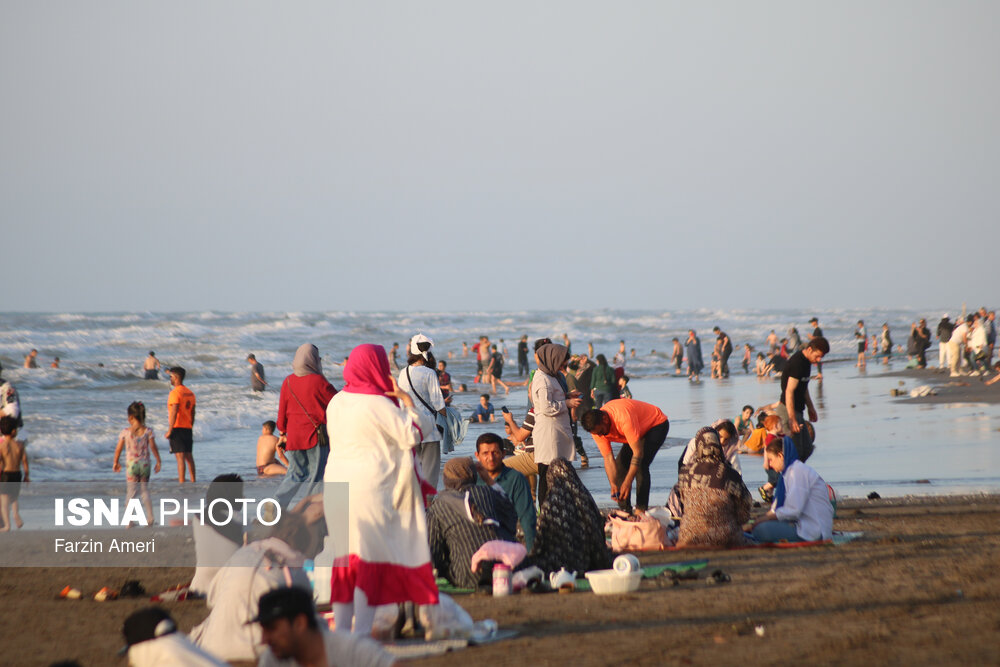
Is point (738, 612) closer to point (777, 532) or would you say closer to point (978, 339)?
point (777, 532)

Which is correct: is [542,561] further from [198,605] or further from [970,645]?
[970,645]

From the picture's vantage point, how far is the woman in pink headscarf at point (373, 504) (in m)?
4.91

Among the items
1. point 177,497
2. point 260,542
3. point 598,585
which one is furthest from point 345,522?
point 177,497

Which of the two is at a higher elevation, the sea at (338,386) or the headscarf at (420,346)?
the headscarf at (420,346)

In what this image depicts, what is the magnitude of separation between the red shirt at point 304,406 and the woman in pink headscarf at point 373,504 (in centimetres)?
319

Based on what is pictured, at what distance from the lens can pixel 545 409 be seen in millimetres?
8094

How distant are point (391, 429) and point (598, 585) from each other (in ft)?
6.76

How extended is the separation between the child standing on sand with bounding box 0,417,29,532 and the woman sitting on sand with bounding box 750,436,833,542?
21.7 feet

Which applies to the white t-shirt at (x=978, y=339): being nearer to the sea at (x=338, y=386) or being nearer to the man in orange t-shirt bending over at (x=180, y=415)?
the sea at (x=338, y=386)

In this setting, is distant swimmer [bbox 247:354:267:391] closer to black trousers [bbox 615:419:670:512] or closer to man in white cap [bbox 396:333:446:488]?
man in white cap [bbox 396:333:446:488]

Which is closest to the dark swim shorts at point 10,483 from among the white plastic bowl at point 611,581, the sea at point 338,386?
the sea at point 338,386

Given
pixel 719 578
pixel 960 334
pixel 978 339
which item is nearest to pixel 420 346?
pixel 719 578

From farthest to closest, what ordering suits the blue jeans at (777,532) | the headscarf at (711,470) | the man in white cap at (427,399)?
the man in white cap at (427,399), the blue jeans at (777,532), the headscarf at (711,470)

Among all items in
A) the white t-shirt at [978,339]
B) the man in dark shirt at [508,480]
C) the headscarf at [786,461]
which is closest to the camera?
the man in dark shirt at [508,480]
